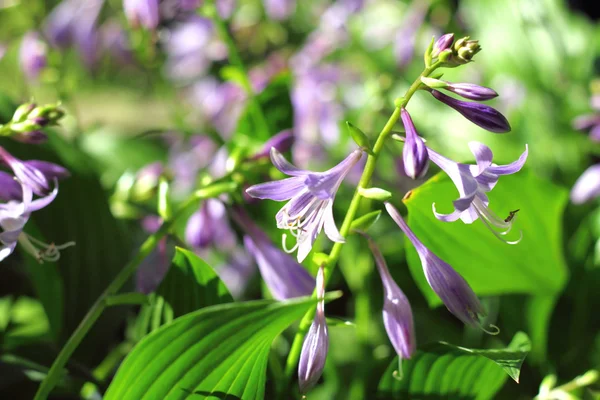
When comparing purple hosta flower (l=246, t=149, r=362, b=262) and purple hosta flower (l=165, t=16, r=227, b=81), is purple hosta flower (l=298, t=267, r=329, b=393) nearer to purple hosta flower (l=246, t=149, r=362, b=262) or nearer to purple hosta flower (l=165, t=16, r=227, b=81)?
purple hosta flower (l=246, t=149, r=362, b=262)

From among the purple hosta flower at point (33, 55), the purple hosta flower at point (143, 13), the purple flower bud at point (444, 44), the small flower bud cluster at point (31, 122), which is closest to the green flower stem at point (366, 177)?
the purple flower bud at point (444, 44)

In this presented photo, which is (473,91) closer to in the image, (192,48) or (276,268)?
(276,268)

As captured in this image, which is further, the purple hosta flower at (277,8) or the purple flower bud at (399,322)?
the purple hosta flower at (277,8)

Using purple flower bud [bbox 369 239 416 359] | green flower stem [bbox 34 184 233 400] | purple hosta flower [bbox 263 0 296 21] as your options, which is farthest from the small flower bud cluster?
purple hosta flower [bbox 263 0 296 21]

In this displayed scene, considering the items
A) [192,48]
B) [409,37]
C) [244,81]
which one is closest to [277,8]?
[192,48]

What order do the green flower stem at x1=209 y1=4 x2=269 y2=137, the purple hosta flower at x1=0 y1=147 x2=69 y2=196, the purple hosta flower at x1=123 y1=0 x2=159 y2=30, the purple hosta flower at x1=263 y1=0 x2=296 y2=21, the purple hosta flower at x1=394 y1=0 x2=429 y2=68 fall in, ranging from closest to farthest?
the purple hosta flower at x1=0 y1=147 x2=69 y2=196, the green flower stem at x1=209 y1=4 x2=269 y2=137, the purple hosta flower at x1=123 y1=0 x2=159 y2=30, the purple hosta flower at x1=394 y1=0 x2=429 y2=68, the purple hosta flower at x1=263 y1=0 x2=296 y2=21

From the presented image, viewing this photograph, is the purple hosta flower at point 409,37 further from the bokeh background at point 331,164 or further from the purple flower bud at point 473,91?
the purple flower bud at point 473,91

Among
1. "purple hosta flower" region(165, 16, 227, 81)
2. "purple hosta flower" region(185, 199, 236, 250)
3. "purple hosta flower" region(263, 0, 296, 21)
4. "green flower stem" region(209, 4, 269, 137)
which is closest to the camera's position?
"purple hosta flower" region(185, 199, 236, 250)

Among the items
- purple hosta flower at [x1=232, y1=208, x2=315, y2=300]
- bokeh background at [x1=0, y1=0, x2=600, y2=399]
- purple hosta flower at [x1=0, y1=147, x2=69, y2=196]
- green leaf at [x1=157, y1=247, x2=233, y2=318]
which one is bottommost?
bokeh background at [x1=0, y1=0, x2=600, y2=399]
